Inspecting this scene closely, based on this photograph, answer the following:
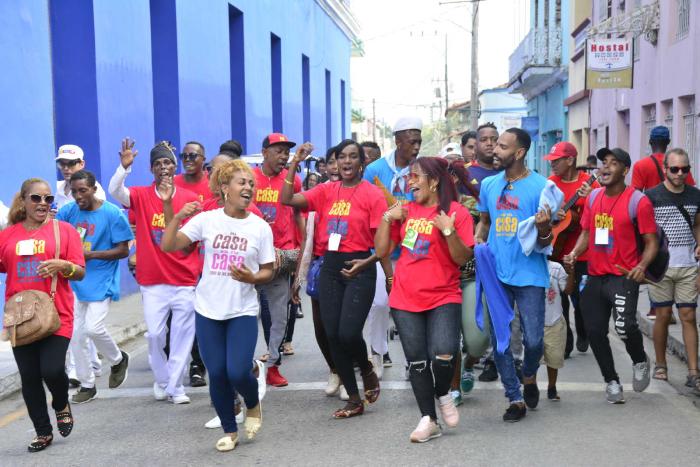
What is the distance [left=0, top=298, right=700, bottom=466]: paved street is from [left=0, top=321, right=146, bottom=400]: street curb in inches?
6.4

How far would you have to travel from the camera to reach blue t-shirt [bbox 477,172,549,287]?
652 cm

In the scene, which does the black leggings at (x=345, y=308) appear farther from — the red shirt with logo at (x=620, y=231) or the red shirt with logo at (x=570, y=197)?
the red shirt with logo at (x=570, y=197)

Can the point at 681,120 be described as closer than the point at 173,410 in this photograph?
No

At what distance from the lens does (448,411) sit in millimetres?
6137

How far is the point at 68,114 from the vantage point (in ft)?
43.5

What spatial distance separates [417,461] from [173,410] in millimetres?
2261

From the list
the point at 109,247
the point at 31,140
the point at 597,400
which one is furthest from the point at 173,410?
the point at 31,140

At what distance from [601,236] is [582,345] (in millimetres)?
2330

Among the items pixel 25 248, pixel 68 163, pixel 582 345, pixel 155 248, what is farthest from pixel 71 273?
pixel 582 345

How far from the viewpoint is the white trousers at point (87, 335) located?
746 centimetres

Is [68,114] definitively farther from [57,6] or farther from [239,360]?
[239,360]

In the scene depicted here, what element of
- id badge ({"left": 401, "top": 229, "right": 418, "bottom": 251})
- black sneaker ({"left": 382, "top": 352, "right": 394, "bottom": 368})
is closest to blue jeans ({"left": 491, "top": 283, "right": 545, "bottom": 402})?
id badge ({"left": 401, "top": 229, "right": 418, "bottom": 251})

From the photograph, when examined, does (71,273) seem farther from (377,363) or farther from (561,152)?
(561,152)

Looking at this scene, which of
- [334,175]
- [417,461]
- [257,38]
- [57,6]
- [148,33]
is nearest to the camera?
[417,461]
